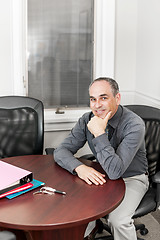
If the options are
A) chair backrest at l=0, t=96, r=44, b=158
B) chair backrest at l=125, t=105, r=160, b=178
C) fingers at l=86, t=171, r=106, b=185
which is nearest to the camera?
fingers at l=86, t=171, r=106, b=185

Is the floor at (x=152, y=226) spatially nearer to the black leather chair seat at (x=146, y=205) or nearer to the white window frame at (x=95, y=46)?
the black leather chair seat at (x=146, y=205)

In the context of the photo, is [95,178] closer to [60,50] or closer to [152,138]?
[152,138]

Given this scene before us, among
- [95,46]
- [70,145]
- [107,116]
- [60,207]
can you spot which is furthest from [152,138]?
[95,46]

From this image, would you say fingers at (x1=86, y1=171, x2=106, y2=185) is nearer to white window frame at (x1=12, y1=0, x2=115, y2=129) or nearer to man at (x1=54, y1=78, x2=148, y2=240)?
man at (x1=54, y1=78, x2=148, y2=240)

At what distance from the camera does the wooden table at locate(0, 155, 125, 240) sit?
64.4 inches

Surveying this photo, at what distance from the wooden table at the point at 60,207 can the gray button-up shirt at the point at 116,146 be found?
3.4 inches

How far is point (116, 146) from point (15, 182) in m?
0.75

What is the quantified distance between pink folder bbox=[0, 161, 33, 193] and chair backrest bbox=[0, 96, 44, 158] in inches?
28.9

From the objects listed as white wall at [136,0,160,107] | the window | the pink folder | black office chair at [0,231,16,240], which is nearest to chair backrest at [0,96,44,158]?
the window

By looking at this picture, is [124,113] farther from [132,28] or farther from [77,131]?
[132,28]

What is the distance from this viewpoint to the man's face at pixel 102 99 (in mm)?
2293

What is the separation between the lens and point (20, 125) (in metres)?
2.83

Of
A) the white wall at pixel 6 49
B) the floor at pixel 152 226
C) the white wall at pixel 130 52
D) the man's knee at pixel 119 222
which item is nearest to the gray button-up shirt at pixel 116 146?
the man's knee at pixel 119 222

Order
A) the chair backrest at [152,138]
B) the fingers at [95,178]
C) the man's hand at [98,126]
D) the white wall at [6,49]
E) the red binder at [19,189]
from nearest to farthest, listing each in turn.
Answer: the red binder at [19,189] → the fingers at [95,178] → the man's hand at [98,126] → the chair backrest at [152,138] → the white wall at [6,49]
